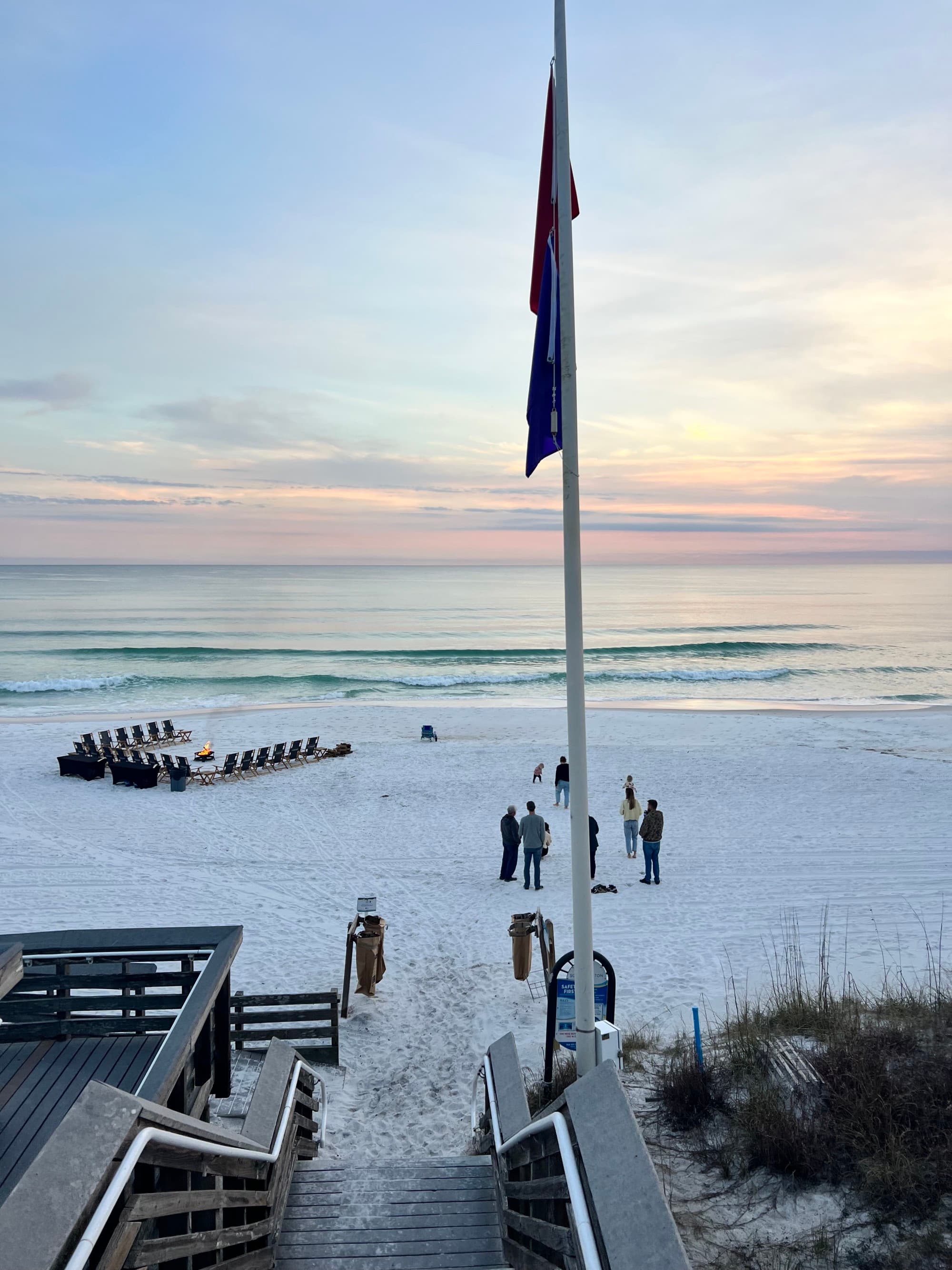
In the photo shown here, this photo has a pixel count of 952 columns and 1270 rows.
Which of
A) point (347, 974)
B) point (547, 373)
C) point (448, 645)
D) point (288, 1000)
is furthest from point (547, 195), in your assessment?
point (448, 645)

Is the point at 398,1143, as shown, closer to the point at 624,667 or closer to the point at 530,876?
the point at 530,876

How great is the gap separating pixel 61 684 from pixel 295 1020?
141ft

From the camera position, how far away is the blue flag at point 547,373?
6.22 metres

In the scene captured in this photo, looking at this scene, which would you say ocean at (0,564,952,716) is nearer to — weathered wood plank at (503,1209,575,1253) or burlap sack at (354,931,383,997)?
burlap sack at (354,931,383,997)

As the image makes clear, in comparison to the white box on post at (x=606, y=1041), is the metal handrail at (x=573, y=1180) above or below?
above

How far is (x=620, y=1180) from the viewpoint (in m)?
2.86

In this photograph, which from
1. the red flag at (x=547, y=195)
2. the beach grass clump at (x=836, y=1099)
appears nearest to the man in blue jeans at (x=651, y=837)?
the beach grass clump at (x=836, y=1099)

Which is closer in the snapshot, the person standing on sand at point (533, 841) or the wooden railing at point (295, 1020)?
the wooden railing at point (295, 1020)

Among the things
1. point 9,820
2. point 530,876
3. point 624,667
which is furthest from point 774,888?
point 624,667

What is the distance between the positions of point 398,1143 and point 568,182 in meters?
7.48

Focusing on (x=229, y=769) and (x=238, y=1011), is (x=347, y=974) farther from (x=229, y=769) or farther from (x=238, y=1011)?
(x=229, y=769)

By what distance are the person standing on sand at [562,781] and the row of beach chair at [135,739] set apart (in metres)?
12.0

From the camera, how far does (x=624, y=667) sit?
186 feet

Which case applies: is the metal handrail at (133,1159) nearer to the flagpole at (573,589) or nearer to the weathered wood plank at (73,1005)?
the weathered wood plank at (73,1005)
